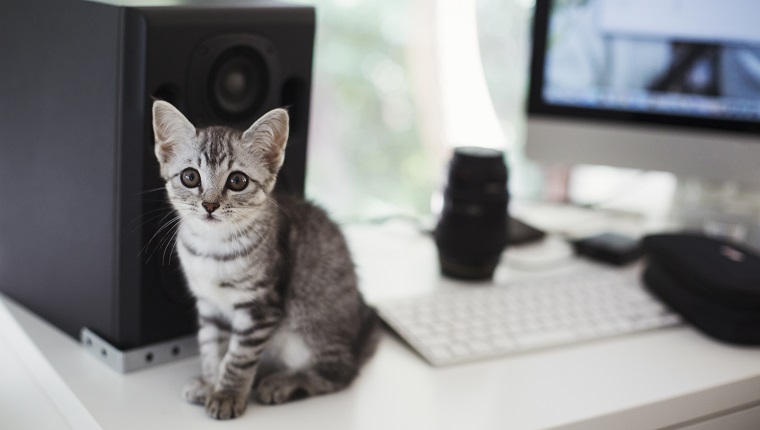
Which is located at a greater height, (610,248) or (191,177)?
(191,177)

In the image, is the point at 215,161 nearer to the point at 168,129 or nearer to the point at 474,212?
the point at 168,129

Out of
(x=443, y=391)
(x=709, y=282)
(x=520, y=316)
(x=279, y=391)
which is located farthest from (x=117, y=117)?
(x=709, y=282)

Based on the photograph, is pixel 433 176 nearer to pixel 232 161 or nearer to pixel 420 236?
pixel 420 236

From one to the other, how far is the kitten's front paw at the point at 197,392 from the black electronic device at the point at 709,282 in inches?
24.0

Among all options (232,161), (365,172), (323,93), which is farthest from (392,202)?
(232,161)

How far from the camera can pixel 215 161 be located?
66 cm

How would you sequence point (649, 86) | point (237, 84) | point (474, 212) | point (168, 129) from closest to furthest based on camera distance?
point (168, 129) < point (237, 84) < point (474, 212) < point (649, 86)

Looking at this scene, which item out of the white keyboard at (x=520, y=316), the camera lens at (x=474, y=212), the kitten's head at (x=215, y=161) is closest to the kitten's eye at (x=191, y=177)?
the kitten's head at (x=215, y=161)

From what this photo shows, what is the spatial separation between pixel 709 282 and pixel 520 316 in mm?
236

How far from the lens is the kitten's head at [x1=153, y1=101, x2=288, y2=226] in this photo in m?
0.65

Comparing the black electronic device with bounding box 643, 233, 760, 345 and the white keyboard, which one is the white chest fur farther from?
the black electronic device with bounding box 643, 233, 760, 345

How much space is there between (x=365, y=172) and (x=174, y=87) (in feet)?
3.53

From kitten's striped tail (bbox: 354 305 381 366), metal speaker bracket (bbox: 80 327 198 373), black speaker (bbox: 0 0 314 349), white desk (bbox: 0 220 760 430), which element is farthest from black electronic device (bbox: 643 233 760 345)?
metal speaker bracket (bbox: 80 327 198 373)

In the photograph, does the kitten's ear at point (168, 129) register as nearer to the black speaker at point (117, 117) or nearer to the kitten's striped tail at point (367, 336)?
the black speaker at point (117, 117)
